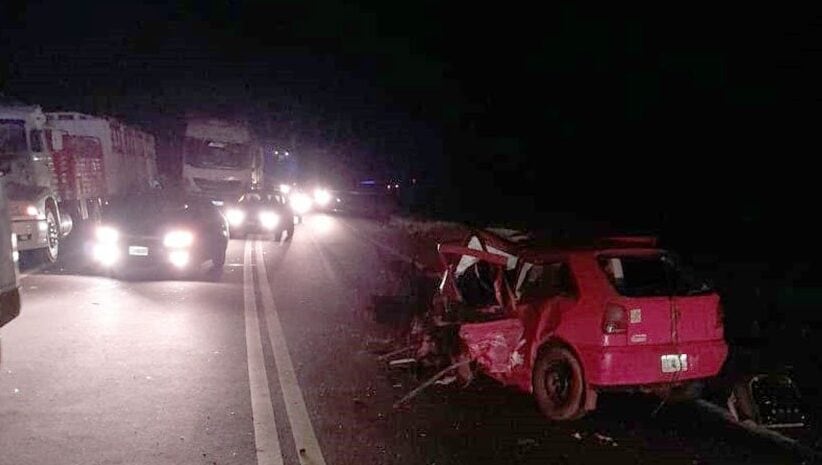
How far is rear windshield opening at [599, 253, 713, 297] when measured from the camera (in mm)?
7234

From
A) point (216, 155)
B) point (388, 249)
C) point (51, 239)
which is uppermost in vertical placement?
point (216, 155)

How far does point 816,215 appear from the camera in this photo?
20.6m

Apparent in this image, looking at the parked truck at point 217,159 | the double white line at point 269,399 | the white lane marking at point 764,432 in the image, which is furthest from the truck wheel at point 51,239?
the parked truck at point 217,159

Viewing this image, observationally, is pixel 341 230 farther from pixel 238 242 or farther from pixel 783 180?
pixel 783 180

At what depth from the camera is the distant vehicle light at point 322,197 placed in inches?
1916

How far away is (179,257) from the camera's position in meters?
16.6

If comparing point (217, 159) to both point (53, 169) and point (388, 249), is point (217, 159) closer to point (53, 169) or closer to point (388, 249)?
point (388, 249)

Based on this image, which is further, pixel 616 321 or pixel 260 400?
pixel 260 400

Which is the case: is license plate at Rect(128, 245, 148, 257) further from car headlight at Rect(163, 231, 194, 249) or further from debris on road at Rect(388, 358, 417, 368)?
debris on road at Rect(388, 358, 417, 368)

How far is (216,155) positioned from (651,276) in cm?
2881

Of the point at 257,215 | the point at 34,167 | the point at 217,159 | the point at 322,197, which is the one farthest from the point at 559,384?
the point at 322,197

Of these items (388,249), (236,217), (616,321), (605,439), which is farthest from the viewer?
(236,217)

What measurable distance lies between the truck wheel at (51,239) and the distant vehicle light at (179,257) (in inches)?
136

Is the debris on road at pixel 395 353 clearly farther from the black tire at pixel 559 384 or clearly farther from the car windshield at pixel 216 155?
the car windshield at pixel 216 155
